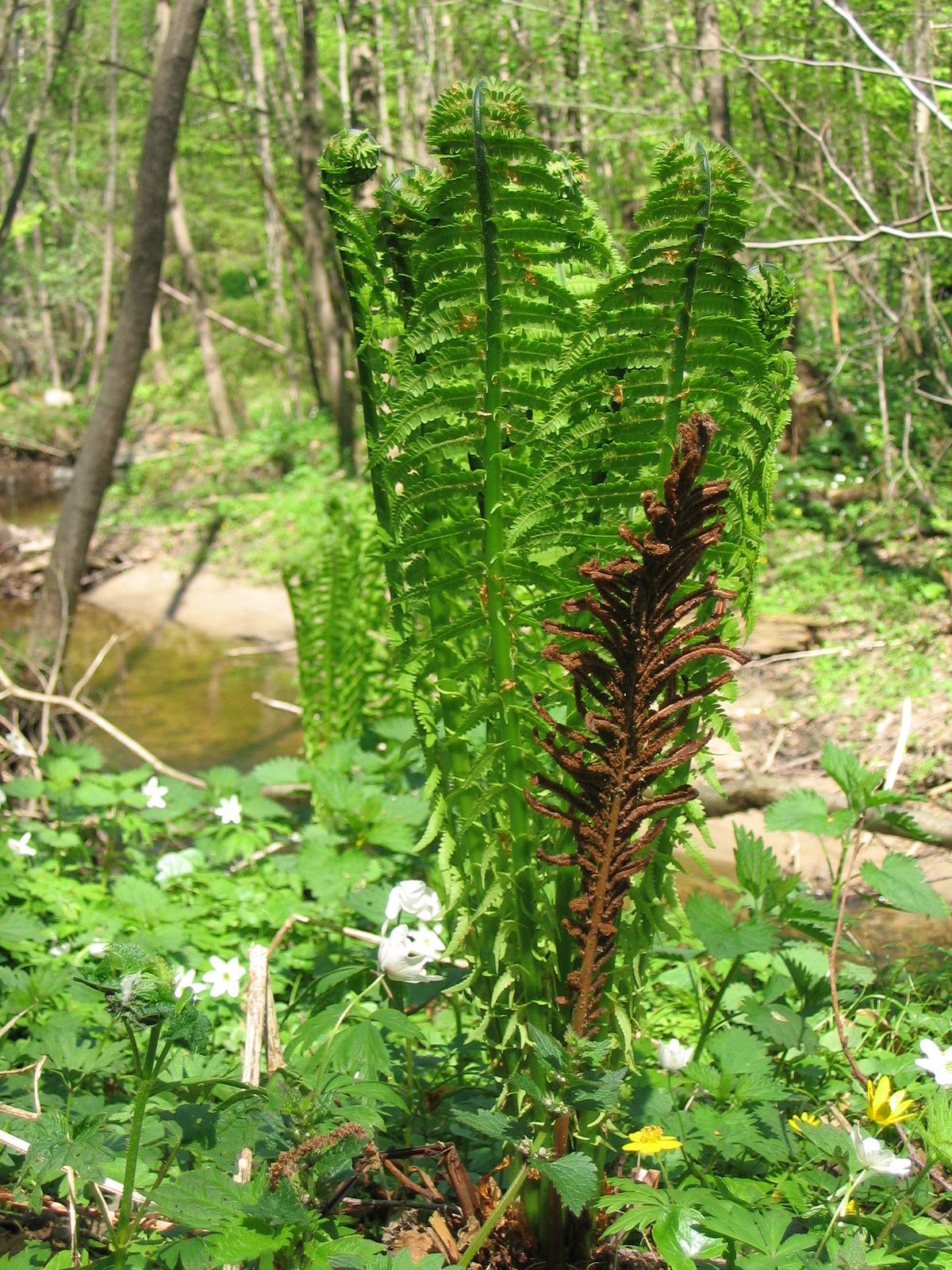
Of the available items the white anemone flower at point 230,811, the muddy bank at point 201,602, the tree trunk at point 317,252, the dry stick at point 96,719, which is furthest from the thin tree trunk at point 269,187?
the white anemone flower at point 230,811

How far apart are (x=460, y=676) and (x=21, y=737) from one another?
260cm

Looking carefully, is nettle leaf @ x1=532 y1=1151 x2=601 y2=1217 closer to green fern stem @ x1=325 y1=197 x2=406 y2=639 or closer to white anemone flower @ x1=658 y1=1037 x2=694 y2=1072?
white anemone flower @ x1=658 y1=1037 x2=694 y2=1072

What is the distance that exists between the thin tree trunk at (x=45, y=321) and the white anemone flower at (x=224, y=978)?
18.4 m

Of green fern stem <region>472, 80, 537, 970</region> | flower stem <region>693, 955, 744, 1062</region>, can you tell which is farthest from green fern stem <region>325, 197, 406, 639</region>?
flower stem <region>693, 955, 744, 1062</region>

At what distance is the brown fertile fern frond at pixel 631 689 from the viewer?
3.39 ft

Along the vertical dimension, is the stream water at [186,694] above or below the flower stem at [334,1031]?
below

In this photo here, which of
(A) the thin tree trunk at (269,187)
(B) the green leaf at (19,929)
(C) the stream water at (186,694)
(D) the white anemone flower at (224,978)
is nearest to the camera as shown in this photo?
(B) the green leaf at (19,929)

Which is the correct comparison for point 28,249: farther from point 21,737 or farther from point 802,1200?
point 802,1200

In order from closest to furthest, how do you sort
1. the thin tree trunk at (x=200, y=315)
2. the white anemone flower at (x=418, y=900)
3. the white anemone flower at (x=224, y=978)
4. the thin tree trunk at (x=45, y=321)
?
1. the white anemone flower at (x=418, y=900)
2. the white anemone flower at (x=224, y=978)
3. the thin tree trunk at (x=200, y=315)
4. the thin tree trunk at (x=45, y=321)

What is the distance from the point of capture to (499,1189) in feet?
4.11

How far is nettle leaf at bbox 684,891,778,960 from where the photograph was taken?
1.42m

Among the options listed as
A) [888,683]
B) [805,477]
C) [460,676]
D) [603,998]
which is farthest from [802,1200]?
[805,477]

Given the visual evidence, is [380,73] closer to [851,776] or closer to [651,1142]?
[851,776]

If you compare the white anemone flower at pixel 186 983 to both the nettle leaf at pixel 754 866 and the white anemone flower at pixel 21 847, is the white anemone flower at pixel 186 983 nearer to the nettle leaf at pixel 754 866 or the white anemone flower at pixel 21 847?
the white anemone flower at pixel 21 847
